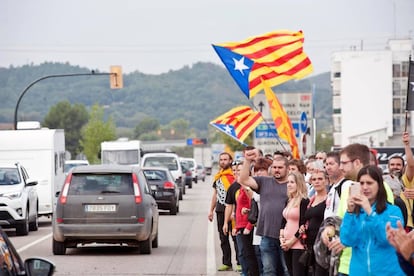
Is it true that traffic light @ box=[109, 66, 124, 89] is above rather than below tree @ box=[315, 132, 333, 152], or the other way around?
above

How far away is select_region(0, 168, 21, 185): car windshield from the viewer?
2594 cm

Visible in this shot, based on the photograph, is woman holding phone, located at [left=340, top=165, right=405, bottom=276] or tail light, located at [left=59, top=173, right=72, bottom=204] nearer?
woman holding phone, located at [left=340, top=165, right=405, bottom=276]

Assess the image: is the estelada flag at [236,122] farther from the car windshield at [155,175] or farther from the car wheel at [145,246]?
the car wheel at [145,246]

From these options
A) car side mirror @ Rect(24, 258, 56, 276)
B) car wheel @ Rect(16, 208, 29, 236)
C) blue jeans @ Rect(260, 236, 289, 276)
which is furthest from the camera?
car wheel @ Rect(16, 208, 29, 236)

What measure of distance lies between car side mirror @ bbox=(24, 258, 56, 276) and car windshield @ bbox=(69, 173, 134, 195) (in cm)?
1320

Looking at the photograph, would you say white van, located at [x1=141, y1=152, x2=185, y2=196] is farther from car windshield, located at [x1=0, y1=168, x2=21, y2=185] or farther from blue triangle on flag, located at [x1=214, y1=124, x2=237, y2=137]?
car windshield, located at [x1=0, y1=168, x2=21, y2=185]

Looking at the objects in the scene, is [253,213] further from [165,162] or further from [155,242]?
[165,162]

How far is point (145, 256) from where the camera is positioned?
19484 millimetres

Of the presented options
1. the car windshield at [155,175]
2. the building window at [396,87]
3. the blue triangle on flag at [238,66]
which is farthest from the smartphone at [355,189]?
the building window at [396,87]

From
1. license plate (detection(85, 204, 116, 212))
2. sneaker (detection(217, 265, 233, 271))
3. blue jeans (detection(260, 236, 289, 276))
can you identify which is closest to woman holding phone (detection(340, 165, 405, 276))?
blue jeans (detection(260, 236, 289, 276))

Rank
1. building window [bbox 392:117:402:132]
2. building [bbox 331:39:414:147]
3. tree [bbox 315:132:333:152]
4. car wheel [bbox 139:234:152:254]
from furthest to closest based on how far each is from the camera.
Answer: building window [bbox 392:117:402:132], building [bbox 331:39:414:147], tree [bbox 315:132:333:152], car wheel [bbox 139:234:152:254]

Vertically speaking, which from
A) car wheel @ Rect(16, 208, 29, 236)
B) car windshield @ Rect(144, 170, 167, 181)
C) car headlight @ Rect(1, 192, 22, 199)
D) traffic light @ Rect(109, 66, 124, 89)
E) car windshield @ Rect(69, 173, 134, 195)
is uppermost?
traffic light @ Rect(109, 66, 124, 89)

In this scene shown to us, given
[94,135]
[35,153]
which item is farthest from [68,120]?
[35,153]

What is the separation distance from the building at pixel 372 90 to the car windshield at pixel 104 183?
10864 centimetres
